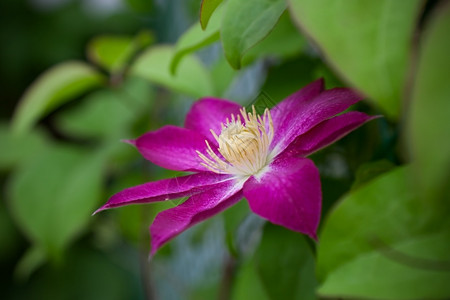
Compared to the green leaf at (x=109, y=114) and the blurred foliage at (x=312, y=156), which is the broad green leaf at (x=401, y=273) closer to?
the blurred foliage at (x=312, y=156)

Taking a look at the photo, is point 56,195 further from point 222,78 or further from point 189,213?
A: point 189,213

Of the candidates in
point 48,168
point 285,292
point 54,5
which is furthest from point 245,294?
point 54,5

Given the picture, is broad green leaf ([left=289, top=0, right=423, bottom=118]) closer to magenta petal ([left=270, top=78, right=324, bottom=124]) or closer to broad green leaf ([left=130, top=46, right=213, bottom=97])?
magenta petal ([left=270, top=78, right=324, bottom=124])

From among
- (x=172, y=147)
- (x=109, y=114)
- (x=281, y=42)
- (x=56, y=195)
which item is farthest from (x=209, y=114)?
(x=109, y=114)

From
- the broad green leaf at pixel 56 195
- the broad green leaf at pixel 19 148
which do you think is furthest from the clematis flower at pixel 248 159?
the broad green leaf at pixel 19 148

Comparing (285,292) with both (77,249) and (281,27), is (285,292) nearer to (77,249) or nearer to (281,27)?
(281,27)

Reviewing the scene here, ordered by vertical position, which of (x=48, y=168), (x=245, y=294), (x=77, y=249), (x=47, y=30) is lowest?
(x=77, y=249)

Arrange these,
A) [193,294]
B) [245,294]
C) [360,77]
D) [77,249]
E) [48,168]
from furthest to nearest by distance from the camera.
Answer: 1. [77,249]
2. [193,294]
3. [48,168]
4. [245,294]
5. [360,77]
